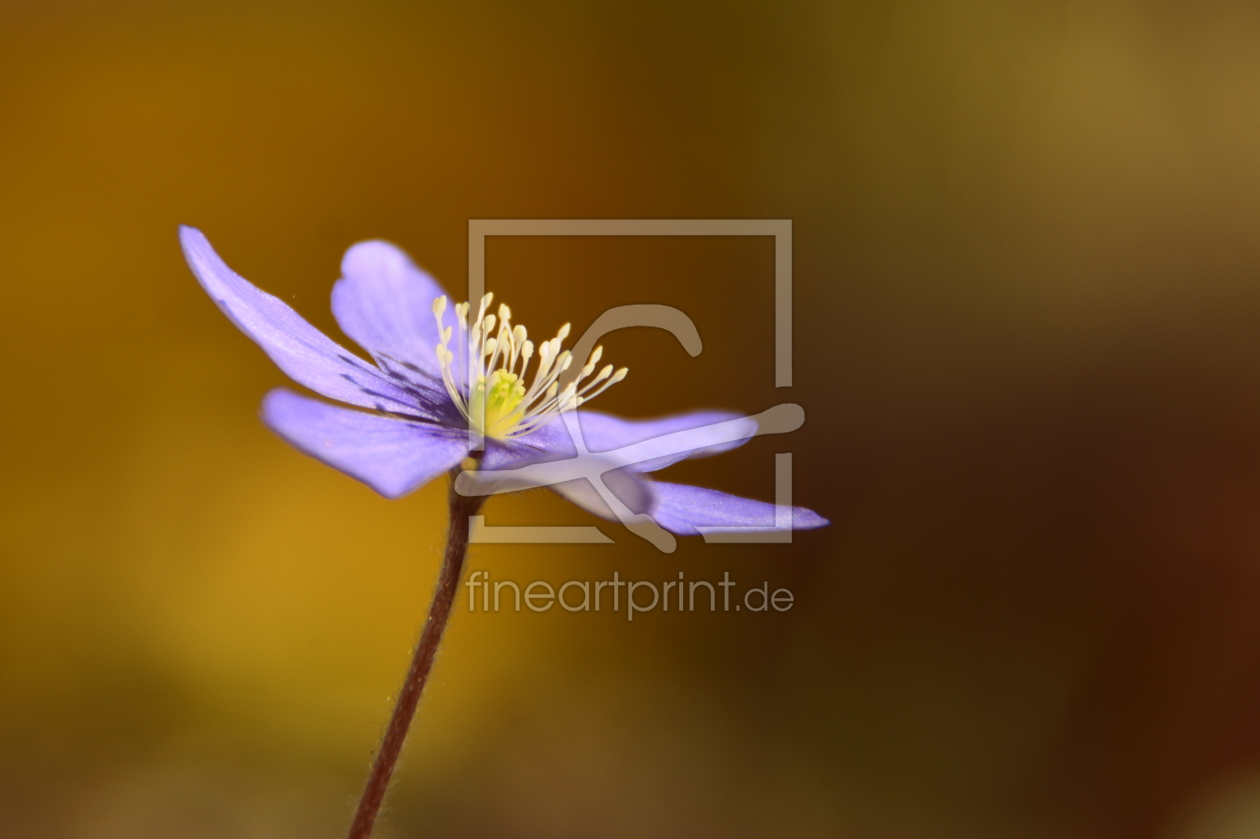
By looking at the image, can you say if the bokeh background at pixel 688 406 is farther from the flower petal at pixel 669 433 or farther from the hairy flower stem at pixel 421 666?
the hairy flower stem at pixel 421 666

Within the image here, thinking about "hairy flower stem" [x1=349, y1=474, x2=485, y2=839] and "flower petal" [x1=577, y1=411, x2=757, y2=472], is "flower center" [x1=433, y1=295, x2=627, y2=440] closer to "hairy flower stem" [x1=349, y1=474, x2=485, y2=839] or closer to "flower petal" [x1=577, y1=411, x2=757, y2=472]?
"flower petal" [x1=577, y1=411, x2=757, y2=472]

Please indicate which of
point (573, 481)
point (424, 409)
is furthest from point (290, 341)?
point (573, 481)

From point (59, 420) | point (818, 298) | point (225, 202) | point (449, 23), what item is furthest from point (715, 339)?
point (59, 420)

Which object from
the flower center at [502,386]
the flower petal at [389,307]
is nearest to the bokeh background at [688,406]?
the flower petal at [389,307]

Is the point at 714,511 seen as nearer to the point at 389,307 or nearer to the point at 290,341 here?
the point at 290,341

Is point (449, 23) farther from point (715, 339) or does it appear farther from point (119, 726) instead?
point (119, 726)
